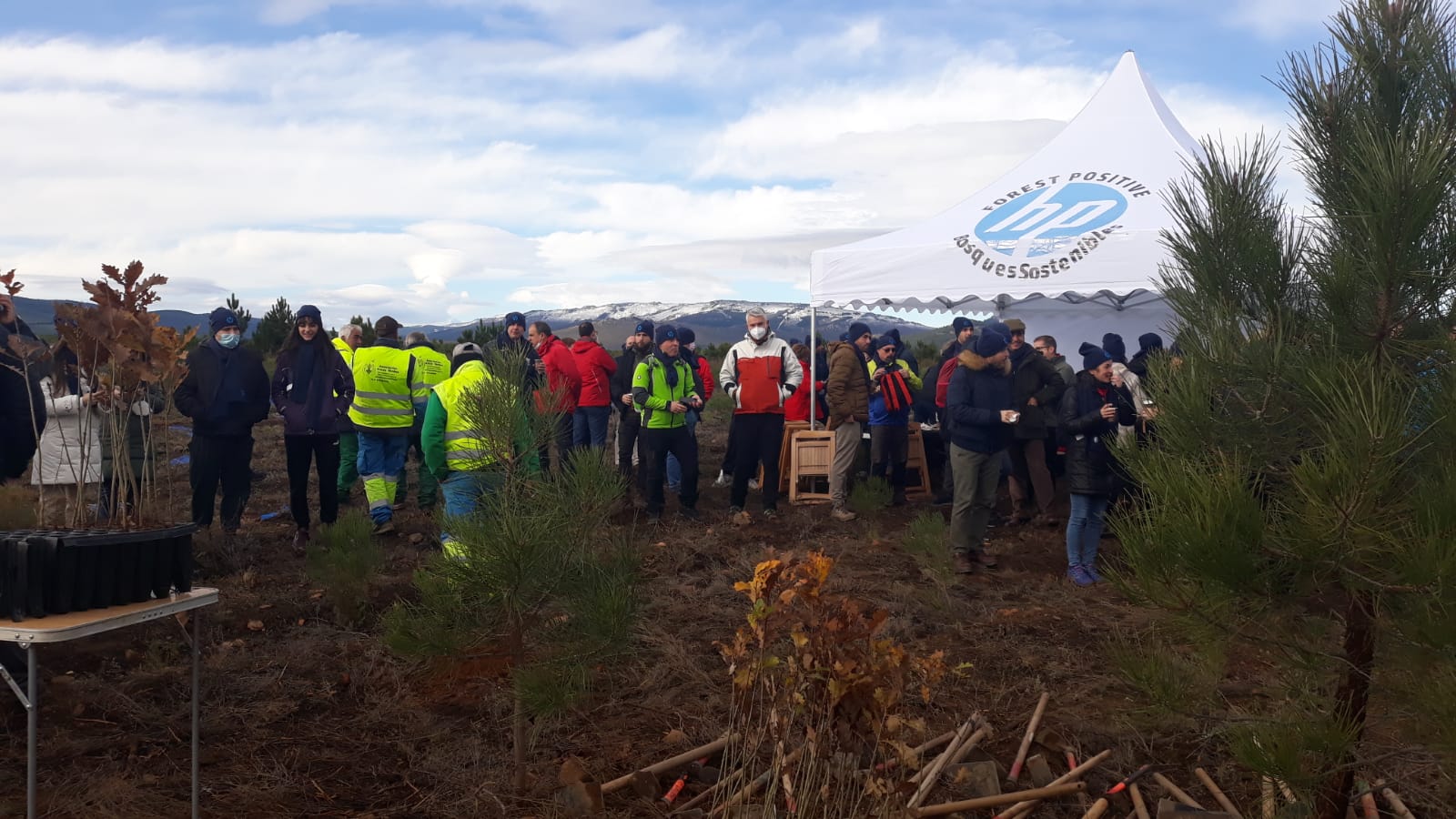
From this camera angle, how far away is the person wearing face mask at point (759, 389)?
8953 millimetres

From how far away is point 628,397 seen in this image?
9.35 m

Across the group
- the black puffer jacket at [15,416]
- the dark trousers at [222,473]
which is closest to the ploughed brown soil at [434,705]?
the dark trousers at [222,473]

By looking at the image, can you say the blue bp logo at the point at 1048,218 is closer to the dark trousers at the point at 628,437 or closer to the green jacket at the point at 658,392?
the green jacket at the point at 658,392

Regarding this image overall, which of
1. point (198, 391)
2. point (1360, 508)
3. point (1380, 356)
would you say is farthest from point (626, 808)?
point (198, 391)

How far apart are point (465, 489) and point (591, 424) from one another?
14.4ft

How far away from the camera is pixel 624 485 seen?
3.85 metres

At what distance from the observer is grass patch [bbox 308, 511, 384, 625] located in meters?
5.98

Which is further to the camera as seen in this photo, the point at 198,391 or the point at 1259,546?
the point at 198,391

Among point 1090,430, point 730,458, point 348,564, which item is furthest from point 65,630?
point 730,458

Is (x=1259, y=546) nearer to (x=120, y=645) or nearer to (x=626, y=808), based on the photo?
(x=626, y=808)

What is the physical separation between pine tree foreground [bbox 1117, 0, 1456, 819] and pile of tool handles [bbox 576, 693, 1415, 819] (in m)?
0.44

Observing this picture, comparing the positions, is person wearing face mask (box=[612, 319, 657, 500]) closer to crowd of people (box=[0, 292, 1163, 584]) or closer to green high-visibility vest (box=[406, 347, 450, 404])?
crowd of people (box=[0, 292, 1163, 584])

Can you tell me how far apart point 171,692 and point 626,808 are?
2.59 meters

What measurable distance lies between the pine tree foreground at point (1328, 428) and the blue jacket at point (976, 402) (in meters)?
3.96
